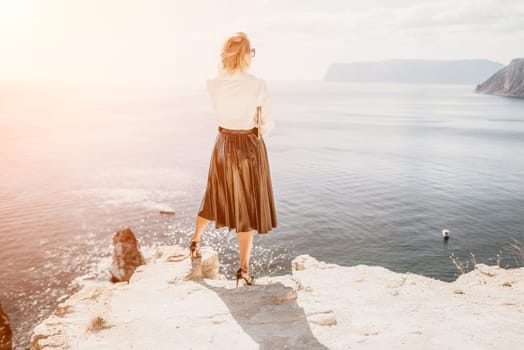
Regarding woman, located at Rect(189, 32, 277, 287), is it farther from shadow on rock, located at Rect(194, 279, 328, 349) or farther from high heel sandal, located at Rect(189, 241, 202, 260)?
high heel sandal, located at Rect(189, 241, 202, 260)

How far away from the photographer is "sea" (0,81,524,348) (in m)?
26.6

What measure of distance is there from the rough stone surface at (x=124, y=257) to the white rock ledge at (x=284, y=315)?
19377 millimetres

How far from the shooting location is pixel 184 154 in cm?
6238

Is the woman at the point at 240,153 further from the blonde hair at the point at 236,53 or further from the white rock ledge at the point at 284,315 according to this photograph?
the white rock ledge at the point at 284,315

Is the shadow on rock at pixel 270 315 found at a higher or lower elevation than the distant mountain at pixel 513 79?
lower

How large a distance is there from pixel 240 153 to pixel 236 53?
3.93 ft

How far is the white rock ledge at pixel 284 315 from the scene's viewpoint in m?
4.14

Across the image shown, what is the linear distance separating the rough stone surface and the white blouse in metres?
21.3

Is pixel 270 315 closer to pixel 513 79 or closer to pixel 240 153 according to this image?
pixel 240 153

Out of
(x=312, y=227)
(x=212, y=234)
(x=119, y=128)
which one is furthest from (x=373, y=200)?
(x=119, y=128)

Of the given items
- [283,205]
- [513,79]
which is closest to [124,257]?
[283,205]

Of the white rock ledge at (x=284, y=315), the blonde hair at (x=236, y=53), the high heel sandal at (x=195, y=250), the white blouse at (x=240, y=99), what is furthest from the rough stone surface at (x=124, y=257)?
the blonde hair at (x=236, y=53)

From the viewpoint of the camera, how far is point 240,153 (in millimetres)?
5031

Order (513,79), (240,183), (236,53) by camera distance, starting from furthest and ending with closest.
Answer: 1. (513,79)
2. (240,183)
3. (236,53)
